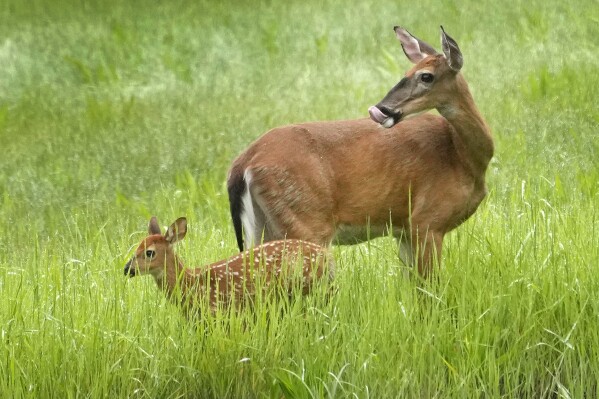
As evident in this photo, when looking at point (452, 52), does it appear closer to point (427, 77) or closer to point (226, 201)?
point (427, 77)

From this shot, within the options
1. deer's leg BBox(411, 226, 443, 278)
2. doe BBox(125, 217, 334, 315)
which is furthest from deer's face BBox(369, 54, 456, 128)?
doe BBox(125, 217, 334, 315)

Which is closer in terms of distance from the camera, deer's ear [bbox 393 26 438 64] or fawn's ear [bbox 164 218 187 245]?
fawn's ear [bbox 164 218 187 245]

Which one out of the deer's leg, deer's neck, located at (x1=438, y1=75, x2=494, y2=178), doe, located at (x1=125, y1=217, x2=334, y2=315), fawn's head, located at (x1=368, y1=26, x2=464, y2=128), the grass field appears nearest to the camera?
the grass field

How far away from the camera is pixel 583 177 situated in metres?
9.42

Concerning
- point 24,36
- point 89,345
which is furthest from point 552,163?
point 24,36

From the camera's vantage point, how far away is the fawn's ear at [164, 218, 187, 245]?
656cm

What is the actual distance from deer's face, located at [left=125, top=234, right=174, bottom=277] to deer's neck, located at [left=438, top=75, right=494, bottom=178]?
1629 millimetres

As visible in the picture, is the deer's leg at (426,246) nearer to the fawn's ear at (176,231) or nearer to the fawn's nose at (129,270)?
the fawn's ear at (176,231)

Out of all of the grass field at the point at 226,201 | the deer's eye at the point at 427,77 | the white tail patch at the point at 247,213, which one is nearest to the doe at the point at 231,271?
the grass field at the point at 226,201

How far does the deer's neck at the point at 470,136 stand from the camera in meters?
7.16

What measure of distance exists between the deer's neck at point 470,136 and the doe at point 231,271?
1.12 m

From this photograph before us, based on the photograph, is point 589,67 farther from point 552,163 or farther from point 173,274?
point 173,274

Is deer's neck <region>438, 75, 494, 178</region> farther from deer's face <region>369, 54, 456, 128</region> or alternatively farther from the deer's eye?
the deer's eye

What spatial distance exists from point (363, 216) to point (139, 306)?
4.43 feet
